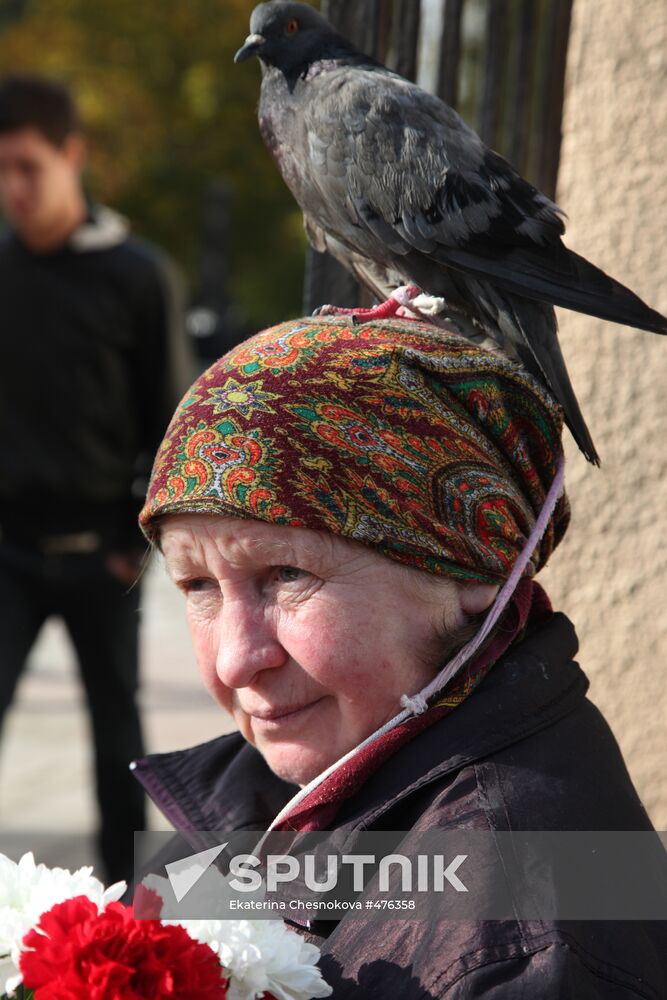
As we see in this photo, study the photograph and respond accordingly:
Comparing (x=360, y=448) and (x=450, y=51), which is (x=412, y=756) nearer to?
(x=360, y=448)

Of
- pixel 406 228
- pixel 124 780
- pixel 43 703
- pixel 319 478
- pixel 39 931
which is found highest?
pixel 406 228

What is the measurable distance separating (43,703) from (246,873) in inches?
221

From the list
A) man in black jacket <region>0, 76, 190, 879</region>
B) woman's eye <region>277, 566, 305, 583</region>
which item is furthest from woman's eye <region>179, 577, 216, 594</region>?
man in black jacket <region>0, 76, 190, 879</region>

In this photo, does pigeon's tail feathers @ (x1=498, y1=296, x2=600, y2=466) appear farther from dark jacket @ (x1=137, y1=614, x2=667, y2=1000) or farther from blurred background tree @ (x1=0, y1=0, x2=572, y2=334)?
blurred background tree @ (x1=0, y1=0, x2=572, y2=334)

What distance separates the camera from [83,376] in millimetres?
4469

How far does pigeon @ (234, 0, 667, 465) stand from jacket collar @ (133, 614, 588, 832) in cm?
44

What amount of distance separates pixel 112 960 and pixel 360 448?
73 centimetres

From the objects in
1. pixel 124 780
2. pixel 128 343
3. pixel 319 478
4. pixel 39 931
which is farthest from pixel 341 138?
pixel 124 780

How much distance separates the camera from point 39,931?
52.7 inches

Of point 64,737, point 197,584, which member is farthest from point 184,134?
point 197,584

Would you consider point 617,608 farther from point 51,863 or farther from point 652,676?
point 51,863

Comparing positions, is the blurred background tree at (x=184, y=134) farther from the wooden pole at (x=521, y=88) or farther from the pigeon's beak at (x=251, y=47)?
the pigeon's beak at (x=251, y=47)

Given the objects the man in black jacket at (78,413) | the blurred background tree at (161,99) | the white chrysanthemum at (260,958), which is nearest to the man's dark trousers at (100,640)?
the man in black jacket at (78,413)

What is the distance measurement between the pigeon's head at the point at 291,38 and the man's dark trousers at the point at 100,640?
2.10 metres
